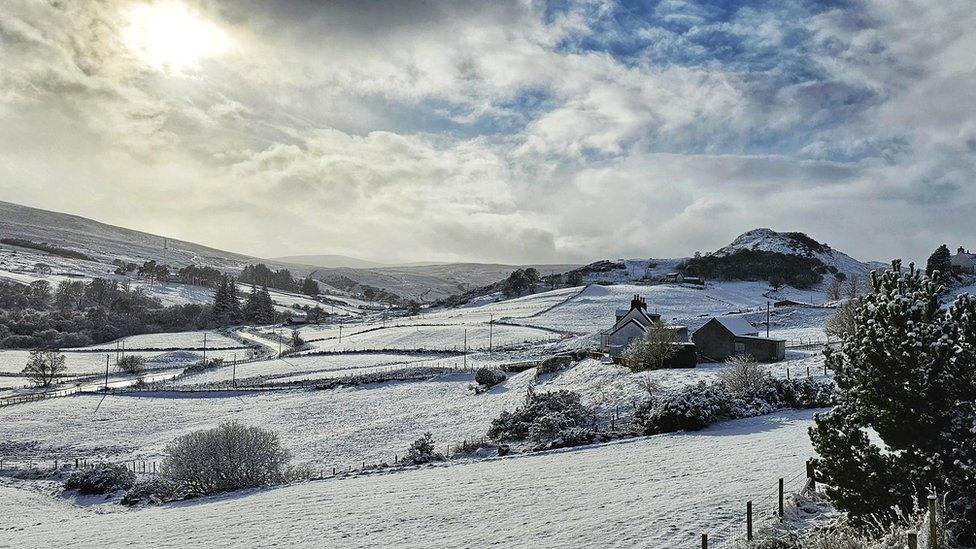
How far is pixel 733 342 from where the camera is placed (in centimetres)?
5372

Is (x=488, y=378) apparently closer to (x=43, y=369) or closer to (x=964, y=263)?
(x=43, y=369)

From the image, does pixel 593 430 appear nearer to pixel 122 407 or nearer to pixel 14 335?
pixel 122 407

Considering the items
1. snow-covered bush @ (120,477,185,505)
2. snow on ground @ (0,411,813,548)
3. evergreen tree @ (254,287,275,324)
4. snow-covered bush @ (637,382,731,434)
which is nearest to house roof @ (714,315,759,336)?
snow-covered bush @ (637,382,731,434)

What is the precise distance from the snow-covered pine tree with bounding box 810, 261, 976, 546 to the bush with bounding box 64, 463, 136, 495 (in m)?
32.5

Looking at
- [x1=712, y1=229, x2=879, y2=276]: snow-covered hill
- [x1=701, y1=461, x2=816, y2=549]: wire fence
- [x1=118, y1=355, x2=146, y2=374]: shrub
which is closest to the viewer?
[x1=701, y1=461, x2=816, y2=549]: wire fence

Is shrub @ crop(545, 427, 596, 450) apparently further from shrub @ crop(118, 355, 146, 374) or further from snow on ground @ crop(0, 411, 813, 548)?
shrub @ crop(118, 355, 146, 374)

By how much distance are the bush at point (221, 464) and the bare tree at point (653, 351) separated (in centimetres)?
Result: 3040

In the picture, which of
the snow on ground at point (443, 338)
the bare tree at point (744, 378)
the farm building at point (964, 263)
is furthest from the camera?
the farm building at point (964, 263)

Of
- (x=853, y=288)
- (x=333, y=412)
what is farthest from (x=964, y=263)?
(x=333, y=412)

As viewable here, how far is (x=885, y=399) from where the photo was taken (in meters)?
11.0

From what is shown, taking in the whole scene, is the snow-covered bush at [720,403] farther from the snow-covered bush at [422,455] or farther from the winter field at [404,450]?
the snow-covered bush at [422,455]

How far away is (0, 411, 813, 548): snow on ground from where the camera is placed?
1628 cm

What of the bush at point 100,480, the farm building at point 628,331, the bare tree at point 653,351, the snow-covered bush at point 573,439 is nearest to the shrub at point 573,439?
the snow-covered bush at point 573,439

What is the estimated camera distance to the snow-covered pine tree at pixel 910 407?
1049 cm
